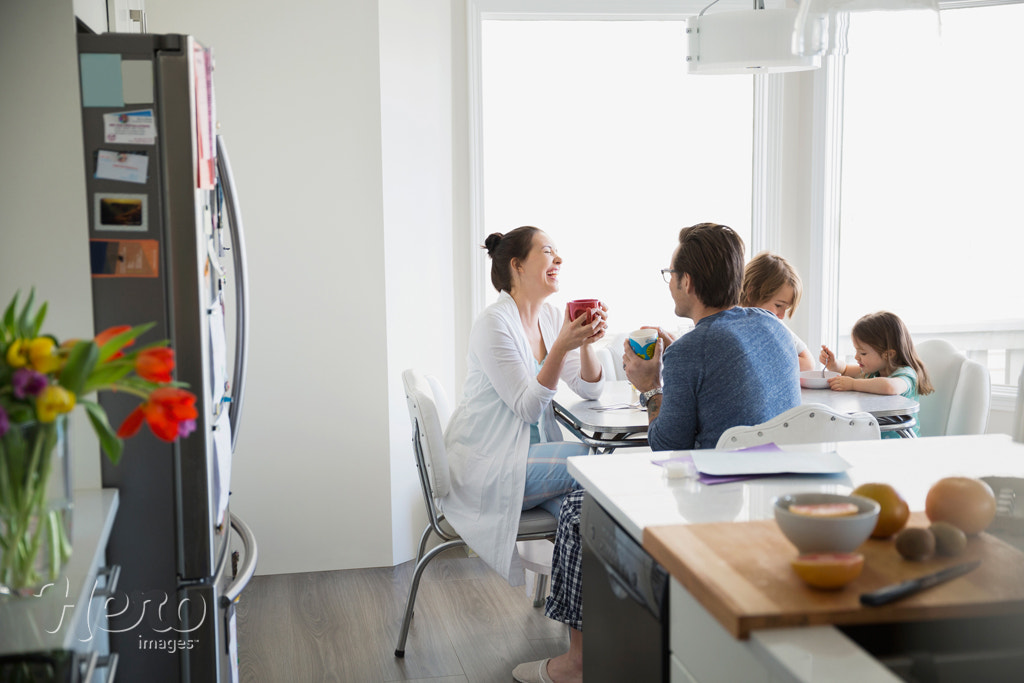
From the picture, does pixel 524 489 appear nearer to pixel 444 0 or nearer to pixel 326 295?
pixel 326 295

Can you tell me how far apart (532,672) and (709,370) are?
108cm

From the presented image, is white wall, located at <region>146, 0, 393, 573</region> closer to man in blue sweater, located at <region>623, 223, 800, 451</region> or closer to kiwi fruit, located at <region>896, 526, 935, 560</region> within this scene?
man in blue sweater, located at <region>623, 223, 800, 451</region>

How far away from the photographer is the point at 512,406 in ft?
8.84

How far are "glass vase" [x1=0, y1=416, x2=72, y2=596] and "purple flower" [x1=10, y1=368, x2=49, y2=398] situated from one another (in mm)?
64

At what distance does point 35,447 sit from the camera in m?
1.10

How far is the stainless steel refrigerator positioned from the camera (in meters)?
1.61

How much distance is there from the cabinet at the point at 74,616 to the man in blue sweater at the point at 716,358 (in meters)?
1.25

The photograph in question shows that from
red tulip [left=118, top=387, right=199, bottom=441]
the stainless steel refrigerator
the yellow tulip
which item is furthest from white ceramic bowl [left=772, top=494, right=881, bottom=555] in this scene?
the stainless steel refrigerator

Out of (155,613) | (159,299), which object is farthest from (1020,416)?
(155,613)

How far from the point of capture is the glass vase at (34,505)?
1.09 metres

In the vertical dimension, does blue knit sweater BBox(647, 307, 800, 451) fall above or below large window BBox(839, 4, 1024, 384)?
below

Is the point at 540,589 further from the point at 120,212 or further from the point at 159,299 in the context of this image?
the point at 120,212

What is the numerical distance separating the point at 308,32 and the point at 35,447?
2520 millimetres

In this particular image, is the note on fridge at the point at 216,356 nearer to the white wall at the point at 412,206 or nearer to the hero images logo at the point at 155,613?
the hero images logo at the point at 155,613
